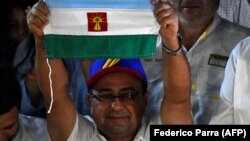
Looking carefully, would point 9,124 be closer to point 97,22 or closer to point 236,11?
point 97,22

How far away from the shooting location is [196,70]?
1.98m

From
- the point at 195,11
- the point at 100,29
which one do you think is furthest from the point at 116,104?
the point at 195,11

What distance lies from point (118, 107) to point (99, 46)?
21 cm

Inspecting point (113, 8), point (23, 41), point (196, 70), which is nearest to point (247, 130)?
point (196, 70)

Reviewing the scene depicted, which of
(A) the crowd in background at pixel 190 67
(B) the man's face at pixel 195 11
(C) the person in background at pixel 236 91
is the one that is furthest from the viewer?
(B) the man's face at pixel 195 11

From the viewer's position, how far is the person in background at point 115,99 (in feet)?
5.47

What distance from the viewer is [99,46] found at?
5.40 feet

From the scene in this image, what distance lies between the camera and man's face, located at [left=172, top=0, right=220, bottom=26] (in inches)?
80.0

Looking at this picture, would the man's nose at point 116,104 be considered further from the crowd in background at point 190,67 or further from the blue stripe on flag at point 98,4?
the blue stripe on flag at point 98,4

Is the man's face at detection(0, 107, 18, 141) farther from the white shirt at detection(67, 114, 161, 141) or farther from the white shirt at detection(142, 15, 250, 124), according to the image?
the white shirt at detection(142, 15, 250, 124)

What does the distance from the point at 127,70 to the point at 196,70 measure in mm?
291

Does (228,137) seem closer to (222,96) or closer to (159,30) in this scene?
(222,96)

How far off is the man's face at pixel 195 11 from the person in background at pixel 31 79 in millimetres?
401

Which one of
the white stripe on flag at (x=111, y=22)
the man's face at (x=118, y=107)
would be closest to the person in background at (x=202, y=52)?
the man's face at (x=118, y=107)
